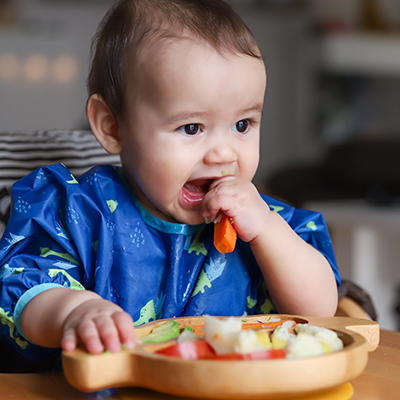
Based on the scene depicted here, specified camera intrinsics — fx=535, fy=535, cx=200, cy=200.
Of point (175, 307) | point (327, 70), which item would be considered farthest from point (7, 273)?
point (327, 70)

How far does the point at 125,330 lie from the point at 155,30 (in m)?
0.44

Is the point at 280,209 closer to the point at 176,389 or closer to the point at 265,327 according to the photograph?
the point at 265,327

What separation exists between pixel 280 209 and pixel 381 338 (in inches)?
10.2

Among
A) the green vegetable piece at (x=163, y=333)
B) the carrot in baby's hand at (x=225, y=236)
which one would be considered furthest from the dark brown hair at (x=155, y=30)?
the green vegetable piece at (x=163, y=333)

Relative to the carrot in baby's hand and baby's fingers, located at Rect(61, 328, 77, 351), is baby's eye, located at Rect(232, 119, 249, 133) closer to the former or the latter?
the carrot in baby's hand

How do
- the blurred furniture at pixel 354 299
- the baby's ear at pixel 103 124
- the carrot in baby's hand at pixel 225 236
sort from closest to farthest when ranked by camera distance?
1. the carrot in baby's hand at pixel 225 236
2. the baby's ear at pixel 103 124
3. the blurred furniture at pixel 354 299

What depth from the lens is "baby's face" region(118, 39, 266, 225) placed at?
73 centimetres

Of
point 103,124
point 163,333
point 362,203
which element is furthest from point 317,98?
point 163,333

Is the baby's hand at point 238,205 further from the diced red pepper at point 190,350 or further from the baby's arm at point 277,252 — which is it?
the diced red pepper at point 190,350

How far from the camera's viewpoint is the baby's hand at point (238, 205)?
73cm

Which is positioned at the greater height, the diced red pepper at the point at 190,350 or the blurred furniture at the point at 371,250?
the diced red pepper at the point at 190,350

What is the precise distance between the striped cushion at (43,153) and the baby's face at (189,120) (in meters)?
0.32

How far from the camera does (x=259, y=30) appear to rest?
484 cm

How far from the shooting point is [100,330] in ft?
1.68
